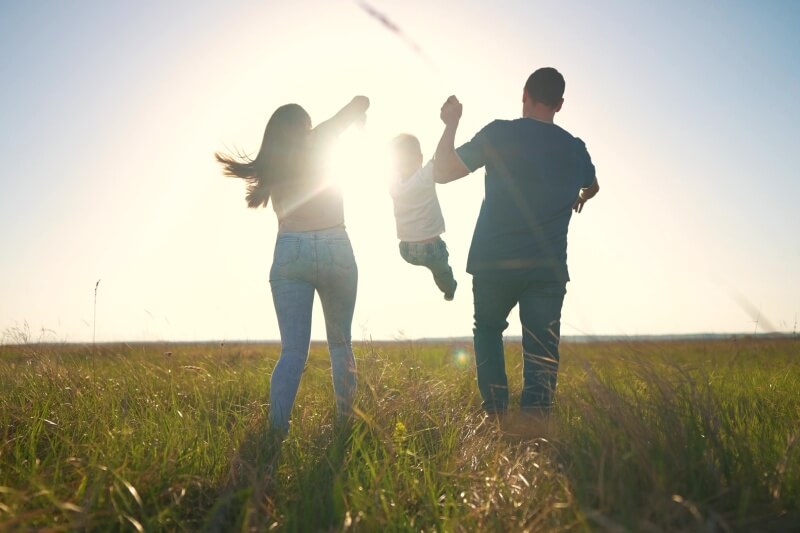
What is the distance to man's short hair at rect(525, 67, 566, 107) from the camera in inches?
176

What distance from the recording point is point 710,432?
2.54 metres

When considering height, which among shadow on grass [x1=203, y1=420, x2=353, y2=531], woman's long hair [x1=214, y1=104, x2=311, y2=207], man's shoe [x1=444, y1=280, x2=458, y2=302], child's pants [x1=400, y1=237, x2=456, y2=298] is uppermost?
woman's long hair [x1=214, y1=104, x2=311, y2=207]

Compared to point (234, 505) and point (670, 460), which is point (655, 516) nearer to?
point (670, 460)

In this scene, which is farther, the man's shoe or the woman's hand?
the man's shoe

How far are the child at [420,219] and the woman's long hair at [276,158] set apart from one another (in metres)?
1.67

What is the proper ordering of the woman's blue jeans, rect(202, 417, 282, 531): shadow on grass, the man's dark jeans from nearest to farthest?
rect(202, 417, 282, 531): shadow on grass → the woman's blue jeans → the man's dark jeans

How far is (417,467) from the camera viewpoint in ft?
10.3

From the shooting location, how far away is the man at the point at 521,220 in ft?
14.2

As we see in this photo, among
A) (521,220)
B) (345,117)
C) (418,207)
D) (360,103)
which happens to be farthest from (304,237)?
(418,207)

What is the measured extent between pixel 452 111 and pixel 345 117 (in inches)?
28.3

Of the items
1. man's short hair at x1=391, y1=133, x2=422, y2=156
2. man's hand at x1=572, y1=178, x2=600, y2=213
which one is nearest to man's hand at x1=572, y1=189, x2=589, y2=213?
man's hand at x1=572, y1=178, x2=600, y2=213

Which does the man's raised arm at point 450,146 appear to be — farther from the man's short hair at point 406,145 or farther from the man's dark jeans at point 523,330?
the man's short hair at point 406,145

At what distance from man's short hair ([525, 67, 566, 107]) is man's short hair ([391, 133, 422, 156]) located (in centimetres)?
179

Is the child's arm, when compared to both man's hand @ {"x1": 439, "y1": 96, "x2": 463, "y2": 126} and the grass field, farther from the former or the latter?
the grass field
